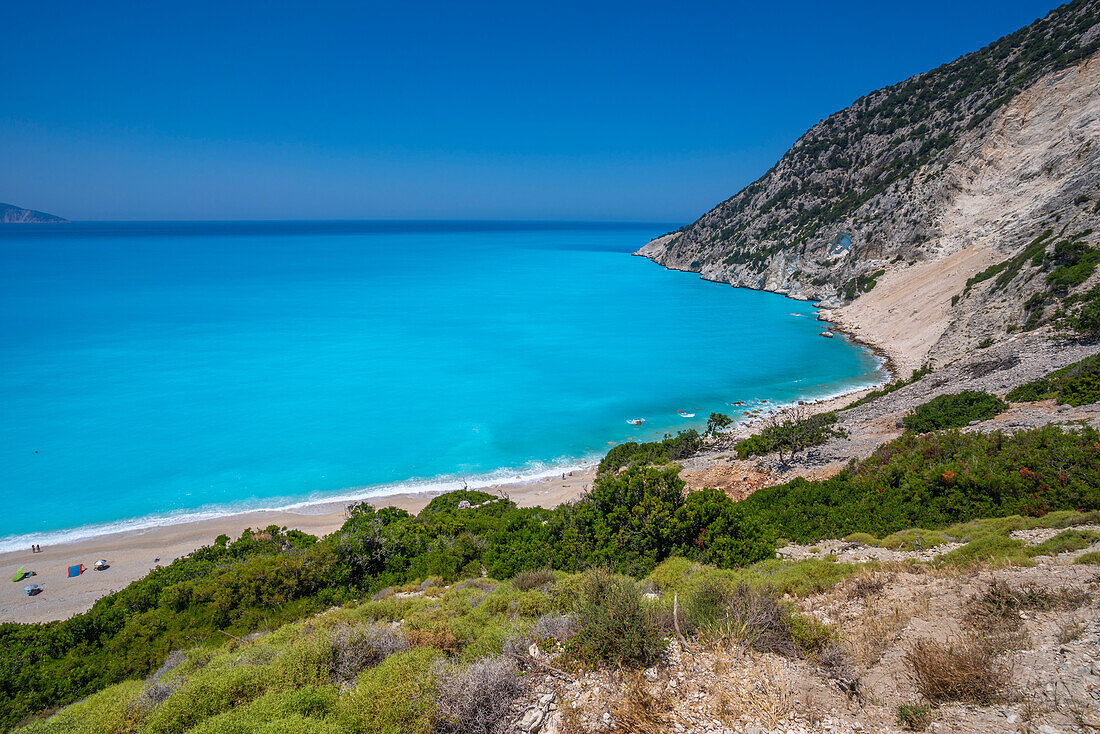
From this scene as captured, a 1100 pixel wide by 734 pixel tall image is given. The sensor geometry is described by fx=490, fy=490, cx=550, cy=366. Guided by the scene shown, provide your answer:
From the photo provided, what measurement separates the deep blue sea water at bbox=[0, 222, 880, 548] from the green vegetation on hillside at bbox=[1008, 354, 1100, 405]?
13.5 meters

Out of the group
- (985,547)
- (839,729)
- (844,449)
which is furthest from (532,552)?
(844,449)

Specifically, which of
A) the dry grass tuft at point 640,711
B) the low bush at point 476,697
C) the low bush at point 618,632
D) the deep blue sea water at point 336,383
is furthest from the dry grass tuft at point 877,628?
the deep blue sea water at point 336,383

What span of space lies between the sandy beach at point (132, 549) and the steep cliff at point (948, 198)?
26130mm

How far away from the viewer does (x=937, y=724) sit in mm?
4418

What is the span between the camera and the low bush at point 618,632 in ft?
18.4

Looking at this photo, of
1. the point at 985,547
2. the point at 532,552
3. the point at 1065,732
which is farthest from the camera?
the point at 532,552

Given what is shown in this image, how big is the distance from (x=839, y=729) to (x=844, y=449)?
14.1 meters

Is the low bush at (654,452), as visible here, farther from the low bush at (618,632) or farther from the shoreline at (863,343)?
the shoreline at (863,343)

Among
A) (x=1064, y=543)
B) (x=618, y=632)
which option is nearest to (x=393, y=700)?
(x=618, y=632)

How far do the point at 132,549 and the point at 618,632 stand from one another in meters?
19.2

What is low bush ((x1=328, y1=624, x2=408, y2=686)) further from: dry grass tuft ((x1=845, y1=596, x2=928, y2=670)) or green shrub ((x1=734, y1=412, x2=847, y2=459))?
green shrub ((x1=734, y1=412, x2=847, y2=459))

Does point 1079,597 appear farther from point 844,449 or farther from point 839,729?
point 844,449

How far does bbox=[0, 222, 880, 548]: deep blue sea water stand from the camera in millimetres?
22188

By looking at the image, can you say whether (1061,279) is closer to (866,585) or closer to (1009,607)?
(866,585)
